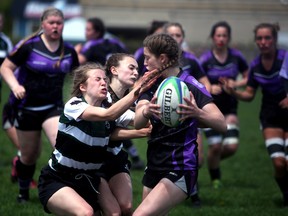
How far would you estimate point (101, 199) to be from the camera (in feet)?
18.7

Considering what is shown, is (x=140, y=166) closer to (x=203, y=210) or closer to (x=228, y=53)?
(x=228, y=53)

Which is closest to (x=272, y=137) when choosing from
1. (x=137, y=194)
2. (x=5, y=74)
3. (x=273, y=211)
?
(x=273, y=211)

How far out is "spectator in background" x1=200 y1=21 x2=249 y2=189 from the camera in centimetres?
941

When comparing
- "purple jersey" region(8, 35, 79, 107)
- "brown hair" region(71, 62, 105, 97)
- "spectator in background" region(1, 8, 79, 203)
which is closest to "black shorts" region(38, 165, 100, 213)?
"brown hair" region(71, 62, 105, 97)

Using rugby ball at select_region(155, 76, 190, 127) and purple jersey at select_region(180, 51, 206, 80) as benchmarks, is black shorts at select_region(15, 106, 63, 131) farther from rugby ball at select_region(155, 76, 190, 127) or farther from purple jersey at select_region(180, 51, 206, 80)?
rugby ball at select_region(155, 76, 190, 127)

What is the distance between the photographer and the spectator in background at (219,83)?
30.9 ft

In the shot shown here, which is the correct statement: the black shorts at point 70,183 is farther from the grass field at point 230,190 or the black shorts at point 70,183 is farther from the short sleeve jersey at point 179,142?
the grass field at point 230,190

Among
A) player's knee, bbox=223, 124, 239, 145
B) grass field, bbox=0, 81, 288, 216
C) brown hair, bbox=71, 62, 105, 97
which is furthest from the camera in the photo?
player's knee, bbox=223, 124, 239, 145

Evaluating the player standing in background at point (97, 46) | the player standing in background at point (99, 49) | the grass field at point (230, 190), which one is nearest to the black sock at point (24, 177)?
the grass field at point (230, 190)

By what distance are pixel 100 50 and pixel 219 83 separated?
2.38 meters

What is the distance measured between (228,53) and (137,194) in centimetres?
259

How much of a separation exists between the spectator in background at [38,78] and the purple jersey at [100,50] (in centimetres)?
283

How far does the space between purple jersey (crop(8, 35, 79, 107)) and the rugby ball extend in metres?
2.91

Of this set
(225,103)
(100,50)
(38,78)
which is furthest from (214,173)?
(38,78)
